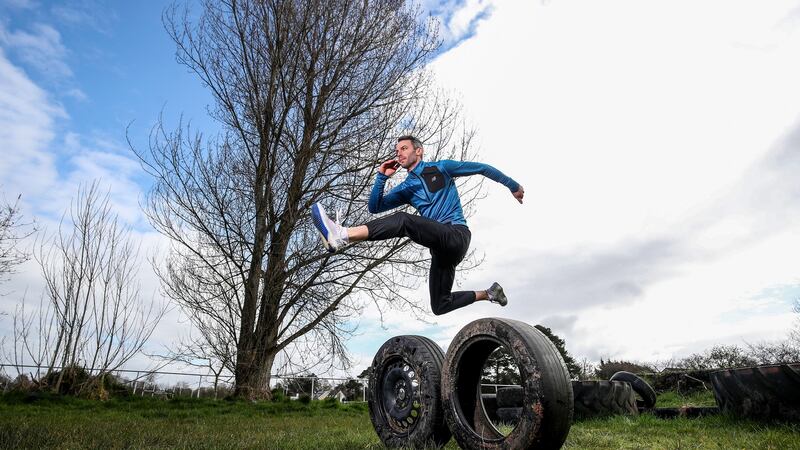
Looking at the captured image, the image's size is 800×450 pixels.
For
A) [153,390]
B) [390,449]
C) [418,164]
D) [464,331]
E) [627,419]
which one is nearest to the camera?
[464,331]

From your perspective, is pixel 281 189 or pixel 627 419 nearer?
pixel 627 419

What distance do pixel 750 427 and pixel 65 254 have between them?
13.1 m

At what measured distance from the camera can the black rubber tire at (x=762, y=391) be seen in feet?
16.0

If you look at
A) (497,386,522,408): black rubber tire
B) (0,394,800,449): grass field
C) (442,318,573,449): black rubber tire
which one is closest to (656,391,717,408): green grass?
(0,394,800,449): grass field

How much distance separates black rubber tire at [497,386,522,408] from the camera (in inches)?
277

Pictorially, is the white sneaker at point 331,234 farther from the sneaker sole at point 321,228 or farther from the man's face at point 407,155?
the man's face at point 407,155

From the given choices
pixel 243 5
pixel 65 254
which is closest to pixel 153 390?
pixel 65 254

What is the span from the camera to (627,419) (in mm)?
6516

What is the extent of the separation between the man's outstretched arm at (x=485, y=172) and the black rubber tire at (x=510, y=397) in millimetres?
3911

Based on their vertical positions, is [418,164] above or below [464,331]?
above

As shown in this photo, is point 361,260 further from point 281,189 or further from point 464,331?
point 464,331

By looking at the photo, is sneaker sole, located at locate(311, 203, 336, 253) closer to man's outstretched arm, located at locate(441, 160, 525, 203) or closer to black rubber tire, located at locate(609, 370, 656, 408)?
man's outstretched arm, located at locate(441, 160, 525, 203)

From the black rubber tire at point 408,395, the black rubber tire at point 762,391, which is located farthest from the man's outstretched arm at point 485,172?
the black rubber tire at point 762,391

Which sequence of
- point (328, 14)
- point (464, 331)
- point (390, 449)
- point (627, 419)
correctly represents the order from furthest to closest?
1. point (328, 14)
2. point (627, 419)
3. point (390, 449)
4. point (464, 331)
